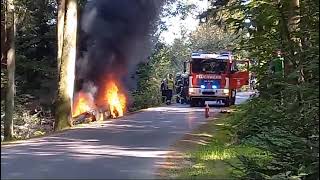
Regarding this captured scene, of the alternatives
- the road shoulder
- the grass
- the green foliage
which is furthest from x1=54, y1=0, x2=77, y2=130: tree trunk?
the green foliage

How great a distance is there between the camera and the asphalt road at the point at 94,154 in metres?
8.44

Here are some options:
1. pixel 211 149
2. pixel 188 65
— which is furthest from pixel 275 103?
pixel 188 65

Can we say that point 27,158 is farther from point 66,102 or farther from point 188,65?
point 188,65

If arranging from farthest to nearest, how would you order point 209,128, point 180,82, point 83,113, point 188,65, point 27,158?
1. point 180,82
2. point 188,65
3. point 83,113
4. point 209,128
5. point 27,158

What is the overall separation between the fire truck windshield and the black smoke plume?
5516 millimetres

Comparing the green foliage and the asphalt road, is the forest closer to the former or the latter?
the green foliage

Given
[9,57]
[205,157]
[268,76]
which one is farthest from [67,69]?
[9,57]

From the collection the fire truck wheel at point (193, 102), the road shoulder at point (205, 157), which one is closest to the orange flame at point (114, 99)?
the fire truck wheel at point (193, 102)

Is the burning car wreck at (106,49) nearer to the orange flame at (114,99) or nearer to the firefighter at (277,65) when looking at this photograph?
the orange flame at (114,99)

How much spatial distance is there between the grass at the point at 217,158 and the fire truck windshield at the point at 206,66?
15.2 metres

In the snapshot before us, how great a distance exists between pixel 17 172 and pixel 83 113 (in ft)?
48.9

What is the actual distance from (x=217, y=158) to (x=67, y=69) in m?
9.17

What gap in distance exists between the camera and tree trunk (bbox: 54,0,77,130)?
Result: 18703 mm

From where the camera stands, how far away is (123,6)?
83.3ft
